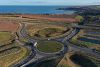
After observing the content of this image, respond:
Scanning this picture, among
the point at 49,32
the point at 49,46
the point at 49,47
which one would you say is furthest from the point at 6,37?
the point at 49,47

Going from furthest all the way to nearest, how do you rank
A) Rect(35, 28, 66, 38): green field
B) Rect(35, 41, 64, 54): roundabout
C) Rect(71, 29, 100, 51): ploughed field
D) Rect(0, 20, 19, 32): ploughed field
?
Rect(0, 20, 19, 32): ploughed field → Rect(35, 28, 66, 38): green field → Rect(71, 29, 100, 51): ploughed field → Rect(35, 41, 64, 54): roundabout

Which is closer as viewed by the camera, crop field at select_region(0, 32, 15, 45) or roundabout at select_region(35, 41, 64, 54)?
roundabout at select_region(35, 41, 64, 54)

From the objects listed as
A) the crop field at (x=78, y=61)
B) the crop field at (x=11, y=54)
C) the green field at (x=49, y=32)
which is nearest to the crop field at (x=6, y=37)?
the crop field at (x=11, y=54)

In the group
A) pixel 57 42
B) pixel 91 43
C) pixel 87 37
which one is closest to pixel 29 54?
pixel 57 42

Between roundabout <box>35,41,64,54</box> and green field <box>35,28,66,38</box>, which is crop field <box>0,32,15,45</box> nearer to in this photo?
green field <box>35,28,66,38</box>

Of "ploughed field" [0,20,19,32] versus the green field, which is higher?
the green field

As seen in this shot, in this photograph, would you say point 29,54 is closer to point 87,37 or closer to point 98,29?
point 87,37

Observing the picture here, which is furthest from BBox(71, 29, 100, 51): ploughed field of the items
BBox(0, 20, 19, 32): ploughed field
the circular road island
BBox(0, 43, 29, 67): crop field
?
BBox(0, 20, 19, 32): ploughed field
